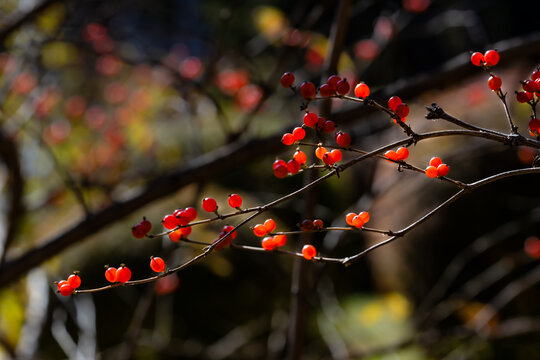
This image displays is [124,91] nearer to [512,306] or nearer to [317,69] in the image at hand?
[317,69]

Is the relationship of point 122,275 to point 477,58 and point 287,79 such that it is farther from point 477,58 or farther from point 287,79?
point 477,58

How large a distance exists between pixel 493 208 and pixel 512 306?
68 centimetres

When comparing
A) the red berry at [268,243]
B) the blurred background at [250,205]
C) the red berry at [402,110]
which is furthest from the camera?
the blurred background at [250,205]

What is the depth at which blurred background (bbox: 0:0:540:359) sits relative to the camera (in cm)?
197

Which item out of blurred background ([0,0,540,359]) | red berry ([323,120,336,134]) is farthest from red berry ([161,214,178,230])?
blurred background ([0,0,540,359])

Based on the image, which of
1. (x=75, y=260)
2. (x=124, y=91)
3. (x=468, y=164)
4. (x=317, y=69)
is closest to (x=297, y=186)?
(x=317, y=69)

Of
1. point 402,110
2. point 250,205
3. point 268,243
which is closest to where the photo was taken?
point 402,110

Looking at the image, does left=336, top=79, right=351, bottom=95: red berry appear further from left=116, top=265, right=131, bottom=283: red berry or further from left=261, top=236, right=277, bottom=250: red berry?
left=116, top=265, right=131, bottom=283: red berry

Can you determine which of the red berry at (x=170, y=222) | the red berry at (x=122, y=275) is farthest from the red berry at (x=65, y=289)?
the red berry at (x=170, y=222)

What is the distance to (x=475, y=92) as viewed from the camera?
3.88 m

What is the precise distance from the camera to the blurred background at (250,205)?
1.97 meters

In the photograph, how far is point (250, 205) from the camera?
372 cm

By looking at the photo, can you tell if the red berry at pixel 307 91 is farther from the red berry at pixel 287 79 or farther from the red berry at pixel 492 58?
the red berry at pixel 492 58

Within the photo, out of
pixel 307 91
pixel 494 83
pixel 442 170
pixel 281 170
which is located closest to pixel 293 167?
pixel 281 170
